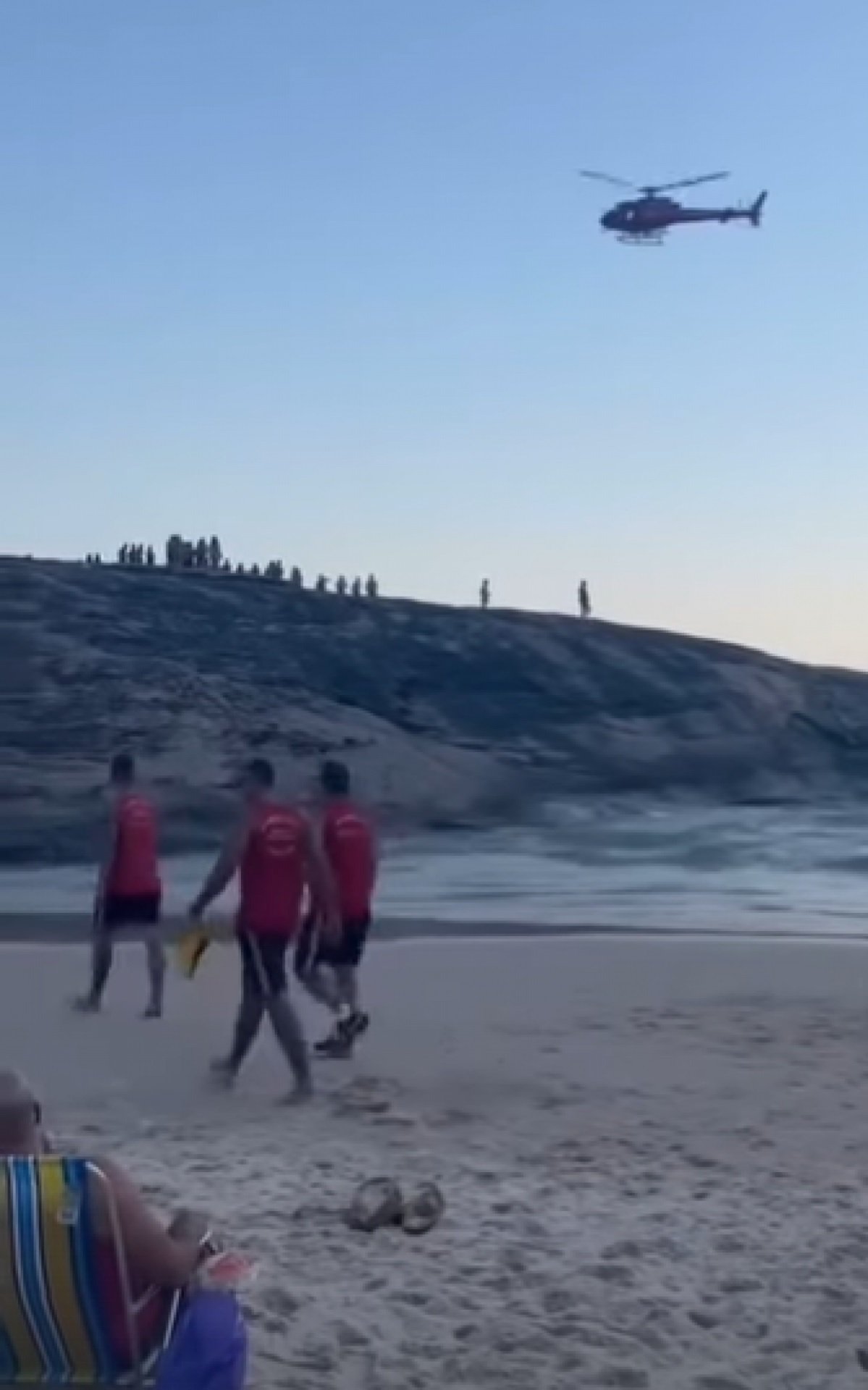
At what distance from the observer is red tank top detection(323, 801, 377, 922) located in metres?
11.9

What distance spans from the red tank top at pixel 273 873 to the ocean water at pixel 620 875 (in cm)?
871

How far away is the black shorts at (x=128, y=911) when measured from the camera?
516 inches

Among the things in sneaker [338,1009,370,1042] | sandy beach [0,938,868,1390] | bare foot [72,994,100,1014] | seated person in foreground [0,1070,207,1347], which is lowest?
sandy beach [0,938,868,1390]

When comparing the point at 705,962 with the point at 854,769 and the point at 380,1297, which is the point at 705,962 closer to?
the point at 380,1297

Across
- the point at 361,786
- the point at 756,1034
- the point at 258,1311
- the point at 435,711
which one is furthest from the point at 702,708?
the point at 258,1311

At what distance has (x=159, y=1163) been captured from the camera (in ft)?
28.6

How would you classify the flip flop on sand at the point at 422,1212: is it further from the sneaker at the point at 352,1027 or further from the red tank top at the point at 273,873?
the sneaker at the point at 352,1027

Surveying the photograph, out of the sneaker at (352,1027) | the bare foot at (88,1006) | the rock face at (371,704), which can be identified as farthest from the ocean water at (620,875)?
the sneaker at (352,1027)

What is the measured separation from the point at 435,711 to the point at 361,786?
5.17m

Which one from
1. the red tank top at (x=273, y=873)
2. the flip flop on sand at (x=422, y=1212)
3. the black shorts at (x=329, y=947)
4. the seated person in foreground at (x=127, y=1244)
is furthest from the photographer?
the black shorts at (x=329, y=947)

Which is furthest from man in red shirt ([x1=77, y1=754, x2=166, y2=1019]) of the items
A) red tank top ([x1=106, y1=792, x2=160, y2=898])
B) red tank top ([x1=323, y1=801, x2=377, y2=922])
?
red tank top ([x1=323, y1=801, x2=377, y2=922])

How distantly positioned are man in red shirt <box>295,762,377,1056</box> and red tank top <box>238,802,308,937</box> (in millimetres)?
1149

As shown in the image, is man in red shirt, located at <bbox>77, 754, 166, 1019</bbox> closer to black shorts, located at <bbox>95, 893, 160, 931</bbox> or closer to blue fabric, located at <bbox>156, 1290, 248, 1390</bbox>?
black shorts, located at <bbox>95, 893, 160, 931</bbox>

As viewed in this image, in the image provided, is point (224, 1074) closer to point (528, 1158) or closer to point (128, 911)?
point (128, 911)
